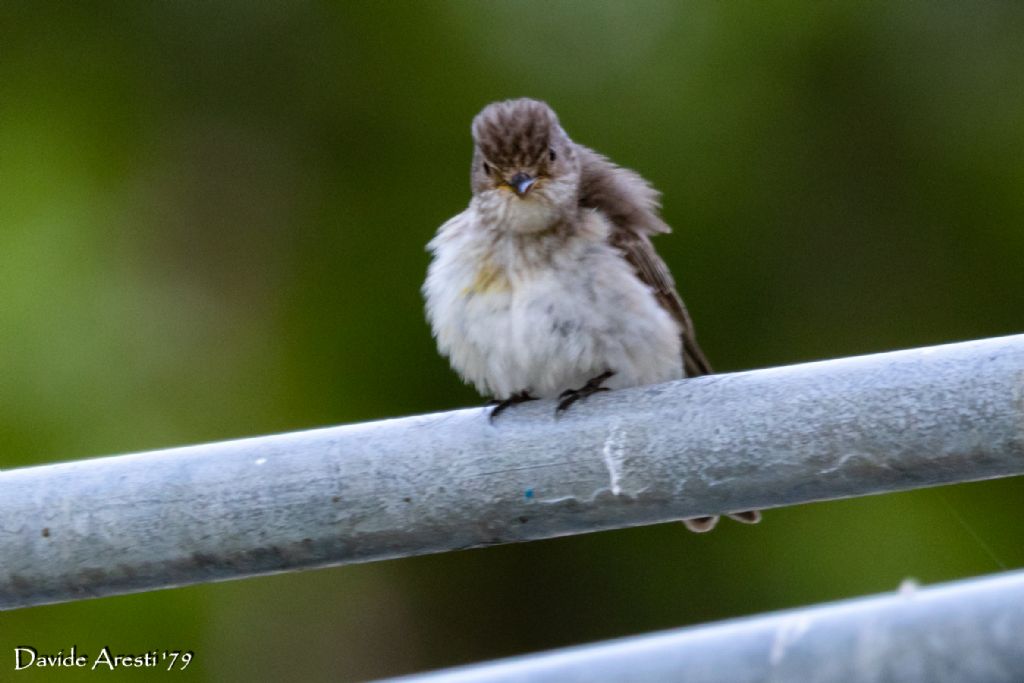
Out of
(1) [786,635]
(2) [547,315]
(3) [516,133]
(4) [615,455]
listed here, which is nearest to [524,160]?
(3) [516,133]

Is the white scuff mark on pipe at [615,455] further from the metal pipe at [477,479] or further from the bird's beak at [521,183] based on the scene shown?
the bird's beak at [521,183]

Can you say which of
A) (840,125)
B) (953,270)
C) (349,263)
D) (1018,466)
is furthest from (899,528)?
(1018,466)

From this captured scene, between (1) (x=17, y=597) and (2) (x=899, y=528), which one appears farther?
(2) (x=899, y=528)

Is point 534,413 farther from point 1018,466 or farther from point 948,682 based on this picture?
point 948,682

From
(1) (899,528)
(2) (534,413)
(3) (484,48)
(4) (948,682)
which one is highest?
(3) (484,48)

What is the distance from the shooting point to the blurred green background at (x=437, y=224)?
197 inches

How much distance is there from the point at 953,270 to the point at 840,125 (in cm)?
74

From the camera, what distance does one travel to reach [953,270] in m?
5.30

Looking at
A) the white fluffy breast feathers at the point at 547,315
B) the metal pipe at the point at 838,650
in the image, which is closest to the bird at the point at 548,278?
the white fluffy breast feathers at the point at 547,315

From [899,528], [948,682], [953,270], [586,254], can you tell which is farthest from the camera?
[953,270]

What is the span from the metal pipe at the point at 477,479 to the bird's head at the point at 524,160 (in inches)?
83.5

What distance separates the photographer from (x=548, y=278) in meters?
4.12

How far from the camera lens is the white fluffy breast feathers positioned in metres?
4.07

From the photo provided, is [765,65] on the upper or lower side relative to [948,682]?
upper
